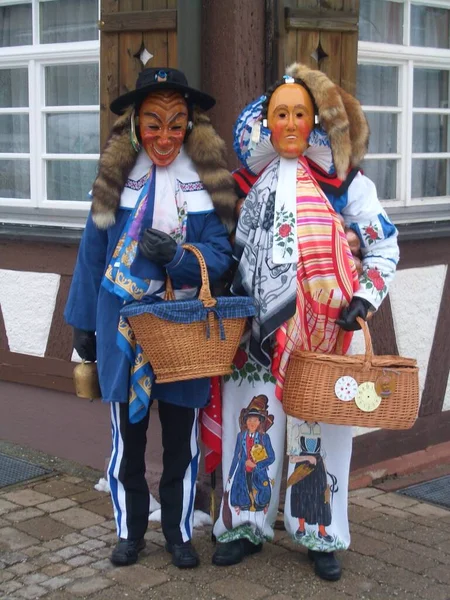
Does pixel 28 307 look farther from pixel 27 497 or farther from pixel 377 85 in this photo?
pixel 377 85

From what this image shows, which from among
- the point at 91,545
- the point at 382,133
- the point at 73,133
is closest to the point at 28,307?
the point at 73,133

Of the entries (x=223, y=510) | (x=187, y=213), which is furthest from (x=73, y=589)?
(x=187, y=213)

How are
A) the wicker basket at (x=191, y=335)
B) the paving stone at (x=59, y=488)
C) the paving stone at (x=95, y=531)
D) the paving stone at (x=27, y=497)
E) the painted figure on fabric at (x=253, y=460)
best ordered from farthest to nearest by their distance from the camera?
the paving stone at (x=59, y=488) < the paving stone at (x=27, y=497) < the paving stone at (x=95, y=531) < the painted figure on fabric at (x=253, y=460) < the wicker basket at (x=191, y=335)

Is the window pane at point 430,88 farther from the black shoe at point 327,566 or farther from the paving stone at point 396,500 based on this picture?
the black shoe at point 327,566

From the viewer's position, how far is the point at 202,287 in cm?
390

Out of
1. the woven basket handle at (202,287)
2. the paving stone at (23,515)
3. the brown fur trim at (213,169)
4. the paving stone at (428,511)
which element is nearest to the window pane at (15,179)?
the paving stone at (23,515)

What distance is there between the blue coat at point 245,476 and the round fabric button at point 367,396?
48 centimetres

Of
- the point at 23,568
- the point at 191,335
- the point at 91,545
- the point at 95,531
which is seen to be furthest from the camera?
the point at 95,531

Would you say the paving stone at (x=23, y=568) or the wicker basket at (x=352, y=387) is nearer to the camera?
the wicker basket at (x=352, y=387)

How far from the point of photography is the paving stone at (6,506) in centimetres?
500

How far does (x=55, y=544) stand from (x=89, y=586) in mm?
506

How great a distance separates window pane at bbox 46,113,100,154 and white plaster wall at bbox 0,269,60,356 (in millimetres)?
686

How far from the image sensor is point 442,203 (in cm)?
598

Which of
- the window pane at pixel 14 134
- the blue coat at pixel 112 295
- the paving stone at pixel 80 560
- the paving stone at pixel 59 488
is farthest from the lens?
the window pane at pixel 14 134
